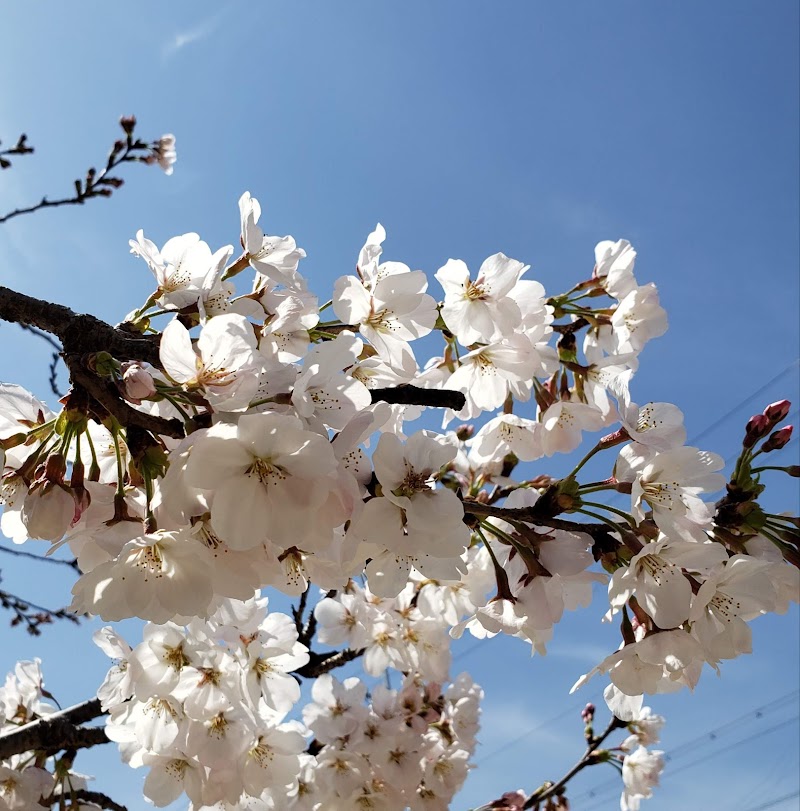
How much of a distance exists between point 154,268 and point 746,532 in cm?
115

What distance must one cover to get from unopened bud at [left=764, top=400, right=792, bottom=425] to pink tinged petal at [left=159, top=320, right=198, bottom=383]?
1.08 m

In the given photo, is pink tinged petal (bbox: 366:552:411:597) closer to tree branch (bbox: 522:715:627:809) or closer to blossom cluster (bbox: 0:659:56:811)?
blossom cluster (bbox: 0:659:56:811)

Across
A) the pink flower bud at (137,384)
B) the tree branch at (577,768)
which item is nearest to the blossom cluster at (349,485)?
the pink flower bud at (137,384)

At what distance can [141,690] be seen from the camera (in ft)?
4.41

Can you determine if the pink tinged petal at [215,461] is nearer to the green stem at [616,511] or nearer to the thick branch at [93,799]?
the green stem at [616,511]

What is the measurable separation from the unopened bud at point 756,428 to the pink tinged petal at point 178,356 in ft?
3.33

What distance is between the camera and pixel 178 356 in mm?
848

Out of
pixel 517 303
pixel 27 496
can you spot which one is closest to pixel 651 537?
pixel 517 303

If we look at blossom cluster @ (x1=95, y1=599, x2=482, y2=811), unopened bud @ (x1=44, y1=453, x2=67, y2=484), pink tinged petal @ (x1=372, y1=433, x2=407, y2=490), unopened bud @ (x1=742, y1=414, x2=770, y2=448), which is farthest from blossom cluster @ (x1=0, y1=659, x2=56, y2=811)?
unopened bud @ (x1=742, y1=414, x2=770, y2=448)

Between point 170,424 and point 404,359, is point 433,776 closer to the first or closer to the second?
point 404,359

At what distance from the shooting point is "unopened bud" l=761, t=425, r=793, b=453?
1314 mm

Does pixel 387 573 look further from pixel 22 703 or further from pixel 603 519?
pixel 22 703

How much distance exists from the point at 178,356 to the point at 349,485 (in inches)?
10.3

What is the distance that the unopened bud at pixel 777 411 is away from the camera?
1.35 metres
